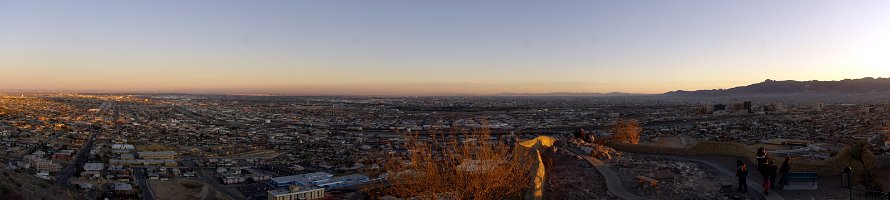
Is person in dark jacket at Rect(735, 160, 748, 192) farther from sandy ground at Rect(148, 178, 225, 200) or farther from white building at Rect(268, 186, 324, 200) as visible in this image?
sandy ground at Rect(148, 178, 225, 200)

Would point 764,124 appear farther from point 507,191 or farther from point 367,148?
point 507,191

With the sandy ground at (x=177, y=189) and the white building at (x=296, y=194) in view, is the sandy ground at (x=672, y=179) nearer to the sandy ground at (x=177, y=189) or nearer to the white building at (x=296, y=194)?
the white building at (x=296, y=194)

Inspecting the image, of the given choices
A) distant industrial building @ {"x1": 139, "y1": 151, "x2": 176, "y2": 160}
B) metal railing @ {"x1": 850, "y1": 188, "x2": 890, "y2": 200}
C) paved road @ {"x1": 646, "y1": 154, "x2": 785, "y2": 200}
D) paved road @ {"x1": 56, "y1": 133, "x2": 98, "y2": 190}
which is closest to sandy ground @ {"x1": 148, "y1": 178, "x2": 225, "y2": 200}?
paved road @ {"x1": 56, "y1": 133, "x2": 98, "y2": 190}

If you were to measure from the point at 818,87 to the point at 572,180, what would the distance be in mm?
163533

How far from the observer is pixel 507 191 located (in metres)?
8.64

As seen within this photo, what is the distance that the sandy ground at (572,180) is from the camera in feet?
30.6

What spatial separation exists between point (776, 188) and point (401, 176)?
20.2 ft

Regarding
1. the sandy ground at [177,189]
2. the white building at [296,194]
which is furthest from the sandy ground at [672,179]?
the sandy ground at [177,189]

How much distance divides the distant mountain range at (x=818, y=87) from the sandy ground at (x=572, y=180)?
13747 cm

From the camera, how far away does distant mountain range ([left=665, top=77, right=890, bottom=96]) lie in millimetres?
126062

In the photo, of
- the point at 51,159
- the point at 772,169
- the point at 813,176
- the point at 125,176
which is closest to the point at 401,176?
the point at 772,169

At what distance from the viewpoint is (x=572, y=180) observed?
34.3 feet

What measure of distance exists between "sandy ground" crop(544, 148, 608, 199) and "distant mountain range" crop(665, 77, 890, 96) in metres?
137

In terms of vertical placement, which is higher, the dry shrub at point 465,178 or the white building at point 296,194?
the dry shrub at point 465,178
